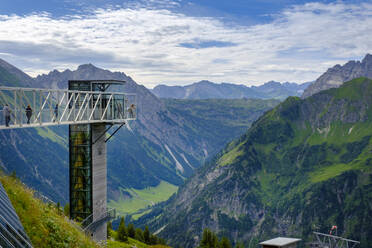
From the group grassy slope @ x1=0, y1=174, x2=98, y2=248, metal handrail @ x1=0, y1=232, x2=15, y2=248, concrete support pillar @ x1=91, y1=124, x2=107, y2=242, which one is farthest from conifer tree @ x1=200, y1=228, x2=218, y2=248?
metal handrail @ x1=0, y1=232, x2=15, y2=248

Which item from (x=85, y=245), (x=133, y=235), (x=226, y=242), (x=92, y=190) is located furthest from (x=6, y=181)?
(x=133, y=235)

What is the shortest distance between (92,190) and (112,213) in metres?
5.34

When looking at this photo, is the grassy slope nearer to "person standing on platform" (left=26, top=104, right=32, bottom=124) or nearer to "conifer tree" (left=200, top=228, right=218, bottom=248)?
"person standing on platform" (left=26, top=104, right=32, bottom=124)

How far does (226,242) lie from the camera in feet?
348

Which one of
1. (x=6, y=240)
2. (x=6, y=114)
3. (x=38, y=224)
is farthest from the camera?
(x=6, y=114)

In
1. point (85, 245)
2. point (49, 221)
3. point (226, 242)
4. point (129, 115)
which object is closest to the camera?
point (49, 221)

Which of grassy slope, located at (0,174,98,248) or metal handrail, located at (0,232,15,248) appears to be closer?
metal handrail, located at (0,232,15,248)

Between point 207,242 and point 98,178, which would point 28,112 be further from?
point 207,242

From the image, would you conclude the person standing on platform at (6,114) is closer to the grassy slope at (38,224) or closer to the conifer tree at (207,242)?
the grassy slope at (38,224)

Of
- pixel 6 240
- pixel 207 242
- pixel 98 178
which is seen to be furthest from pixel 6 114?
pixel 207 242

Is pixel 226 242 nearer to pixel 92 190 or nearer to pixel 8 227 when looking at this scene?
pixel 92 190

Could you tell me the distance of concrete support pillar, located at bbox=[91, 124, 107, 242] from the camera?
150ft

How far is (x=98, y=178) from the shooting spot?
4653cm

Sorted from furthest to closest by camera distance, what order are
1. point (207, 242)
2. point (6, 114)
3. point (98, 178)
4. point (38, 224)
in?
1. point (207, 242)
2. point (98, 178)
3. point (6, 114)
4. point (38, 224)
